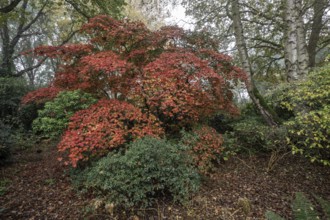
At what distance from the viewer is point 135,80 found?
387 cm

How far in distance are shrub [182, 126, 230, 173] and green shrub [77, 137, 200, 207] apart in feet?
1.99

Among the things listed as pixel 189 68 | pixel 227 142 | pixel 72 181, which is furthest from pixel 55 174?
pixel 227 142

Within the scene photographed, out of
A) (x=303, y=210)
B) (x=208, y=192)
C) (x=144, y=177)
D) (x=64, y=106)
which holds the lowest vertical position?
(x=208, y=192)

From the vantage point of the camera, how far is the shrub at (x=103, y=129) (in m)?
3.27

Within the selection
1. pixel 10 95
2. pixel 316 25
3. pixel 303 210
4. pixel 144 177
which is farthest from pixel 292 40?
pixel 10 95

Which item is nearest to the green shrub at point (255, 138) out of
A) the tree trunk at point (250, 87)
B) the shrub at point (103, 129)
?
the tree trunk at point (250, 87)

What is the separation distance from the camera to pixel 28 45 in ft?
55.5

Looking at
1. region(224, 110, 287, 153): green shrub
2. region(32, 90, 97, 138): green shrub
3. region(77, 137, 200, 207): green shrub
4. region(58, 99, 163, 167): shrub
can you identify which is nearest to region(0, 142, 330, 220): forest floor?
region(77, 137, 200, 207): green shrub

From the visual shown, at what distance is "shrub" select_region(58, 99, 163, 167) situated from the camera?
Answer: 3.27 metres

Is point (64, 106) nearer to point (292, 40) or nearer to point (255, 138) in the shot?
point (255, 138)

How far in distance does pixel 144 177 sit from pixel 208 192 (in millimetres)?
1289

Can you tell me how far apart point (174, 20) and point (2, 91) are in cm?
659

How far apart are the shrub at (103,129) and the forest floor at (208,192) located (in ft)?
2.33

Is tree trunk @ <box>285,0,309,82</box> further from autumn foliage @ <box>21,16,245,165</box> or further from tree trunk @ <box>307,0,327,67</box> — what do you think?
tree trunk @ <box>307,0,327,67</box>
